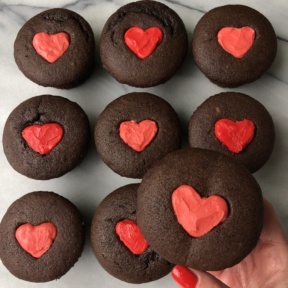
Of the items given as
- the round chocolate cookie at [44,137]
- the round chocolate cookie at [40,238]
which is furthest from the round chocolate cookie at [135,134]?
the round chocolate cookie at [40,238]

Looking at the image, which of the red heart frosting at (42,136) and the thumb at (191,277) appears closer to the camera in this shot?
the thumb at (191,277)

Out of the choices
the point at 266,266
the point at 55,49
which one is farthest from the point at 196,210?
the point at 55,49

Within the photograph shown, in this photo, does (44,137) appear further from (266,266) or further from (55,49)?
(266,266)

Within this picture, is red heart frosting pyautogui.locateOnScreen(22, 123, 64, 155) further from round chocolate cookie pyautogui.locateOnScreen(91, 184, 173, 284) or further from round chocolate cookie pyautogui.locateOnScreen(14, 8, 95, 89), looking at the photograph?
round chocolate cookie pyautogui.locateOnScreen(91, 184, 173, 284)

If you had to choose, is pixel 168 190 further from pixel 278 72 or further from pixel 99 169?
pixel 278 72

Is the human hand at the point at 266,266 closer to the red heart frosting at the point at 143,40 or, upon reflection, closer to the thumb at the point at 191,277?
the thumb at the point at 191,277

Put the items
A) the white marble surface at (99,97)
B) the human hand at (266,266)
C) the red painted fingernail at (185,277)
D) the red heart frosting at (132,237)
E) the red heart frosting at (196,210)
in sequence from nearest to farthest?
the red heart frosting at (196,210) → the red painted fingernail at (185,277) → the human hand at (266,266) → the red heart frosting at (132,237) → the white marble surface at (99,97)

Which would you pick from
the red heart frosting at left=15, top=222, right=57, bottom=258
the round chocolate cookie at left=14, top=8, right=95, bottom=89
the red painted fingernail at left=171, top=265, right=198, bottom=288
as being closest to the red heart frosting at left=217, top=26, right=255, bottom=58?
the round chocolate cookie at left=14, top=8, right=95, bottom=89
